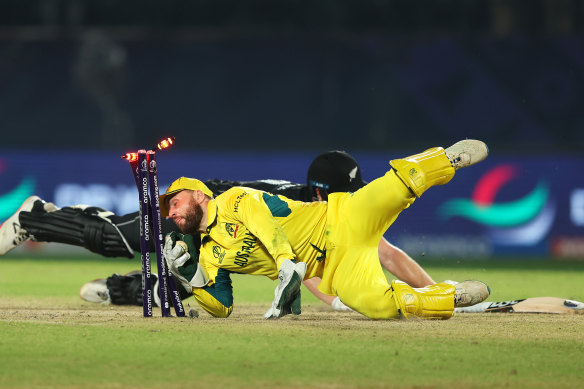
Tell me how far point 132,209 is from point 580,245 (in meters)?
6.74

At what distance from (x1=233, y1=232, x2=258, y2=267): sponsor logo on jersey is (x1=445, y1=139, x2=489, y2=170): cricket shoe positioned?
152cm

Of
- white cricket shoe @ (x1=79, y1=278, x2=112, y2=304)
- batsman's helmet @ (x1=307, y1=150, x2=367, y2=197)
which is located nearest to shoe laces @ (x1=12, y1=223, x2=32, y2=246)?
white cricket shoe @ (x1=79, y1=278, x2=112, y2=304)

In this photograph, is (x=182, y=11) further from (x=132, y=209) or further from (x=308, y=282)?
(x=308, y=282)

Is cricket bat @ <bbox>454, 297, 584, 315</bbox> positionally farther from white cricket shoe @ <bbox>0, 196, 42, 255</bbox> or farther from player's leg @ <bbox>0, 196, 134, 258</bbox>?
white cricket shoe @ <bbox>0, 196, 42, 255</bbox>

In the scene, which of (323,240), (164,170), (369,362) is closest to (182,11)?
(164,170)

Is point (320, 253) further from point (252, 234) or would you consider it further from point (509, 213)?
point (509, 213)

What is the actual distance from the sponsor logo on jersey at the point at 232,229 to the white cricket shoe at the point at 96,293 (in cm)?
197

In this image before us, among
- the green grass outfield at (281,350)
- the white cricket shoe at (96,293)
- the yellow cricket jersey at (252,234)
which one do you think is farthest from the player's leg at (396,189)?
the white cricket shoe at (96,293)

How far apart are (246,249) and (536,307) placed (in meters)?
2.64

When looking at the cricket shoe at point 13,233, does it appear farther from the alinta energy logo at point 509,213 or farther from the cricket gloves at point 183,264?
the alinta energy logo at point 509,213

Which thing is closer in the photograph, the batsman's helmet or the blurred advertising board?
the batsman's helmet

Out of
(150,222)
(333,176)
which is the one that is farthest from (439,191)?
(150,222)

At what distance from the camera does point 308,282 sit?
8781 mm

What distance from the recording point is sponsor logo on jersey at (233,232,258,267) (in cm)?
681
